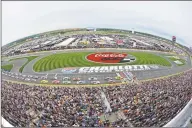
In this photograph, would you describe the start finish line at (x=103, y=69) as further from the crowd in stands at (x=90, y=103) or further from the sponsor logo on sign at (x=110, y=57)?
the crowd in stands at (x=90, y=103)

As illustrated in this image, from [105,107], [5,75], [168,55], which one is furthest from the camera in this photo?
[168,55]

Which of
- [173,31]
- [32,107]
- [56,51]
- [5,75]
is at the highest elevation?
[173,31]

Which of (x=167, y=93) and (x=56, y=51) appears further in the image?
(x=56, y=51)

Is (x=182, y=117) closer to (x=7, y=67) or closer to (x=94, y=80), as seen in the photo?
(x=94, y=80)

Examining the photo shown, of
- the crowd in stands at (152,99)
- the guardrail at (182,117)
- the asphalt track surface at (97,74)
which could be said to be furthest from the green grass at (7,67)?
the guardrail at (182,117)

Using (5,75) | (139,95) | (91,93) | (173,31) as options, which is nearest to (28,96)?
(5,75)

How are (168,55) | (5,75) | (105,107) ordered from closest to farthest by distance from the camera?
1. (105,107)
2. (5,75)
3. (168,55)

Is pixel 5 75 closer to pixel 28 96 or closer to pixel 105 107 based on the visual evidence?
pixel 28 96
